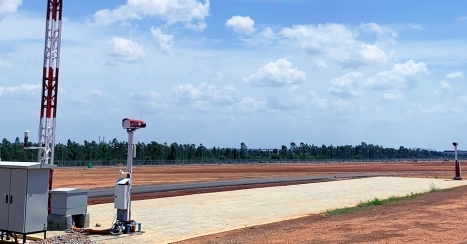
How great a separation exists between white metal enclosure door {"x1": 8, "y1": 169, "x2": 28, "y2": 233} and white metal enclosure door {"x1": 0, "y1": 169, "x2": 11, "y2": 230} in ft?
0.41

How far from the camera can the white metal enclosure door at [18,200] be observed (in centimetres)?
1177

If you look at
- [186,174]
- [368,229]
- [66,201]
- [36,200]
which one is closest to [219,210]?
[66,201]

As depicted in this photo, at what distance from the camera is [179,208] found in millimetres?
18703

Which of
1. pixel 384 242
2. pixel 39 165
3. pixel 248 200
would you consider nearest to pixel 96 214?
pixel 39 165

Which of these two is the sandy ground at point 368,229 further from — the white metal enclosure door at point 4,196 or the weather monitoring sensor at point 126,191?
the white metal enclosure door at point 4,196

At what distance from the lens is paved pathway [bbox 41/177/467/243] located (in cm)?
1366

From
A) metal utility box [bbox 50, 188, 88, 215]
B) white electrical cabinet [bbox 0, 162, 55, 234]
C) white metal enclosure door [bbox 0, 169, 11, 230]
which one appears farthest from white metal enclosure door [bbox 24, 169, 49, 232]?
metal utility box [bbox 50, 188, 88, 215]

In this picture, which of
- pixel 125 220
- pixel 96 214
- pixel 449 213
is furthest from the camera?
pixel 96 214

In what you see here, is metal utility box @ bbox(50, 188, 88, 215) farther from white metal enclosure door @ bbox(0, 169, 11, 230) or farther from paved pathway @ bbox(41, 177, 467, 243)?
white metal enclosure door @ bbox(0, 169, 11, 230)

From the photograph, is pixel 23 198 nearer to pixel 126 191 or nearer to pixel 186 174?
pixel 126 191

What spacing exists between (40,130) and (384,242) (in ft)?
31.9

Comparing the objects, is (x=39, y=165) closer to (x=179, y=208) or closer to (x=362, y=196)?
(x=179, y=208)

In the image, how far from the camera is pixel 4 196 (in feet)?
39.7

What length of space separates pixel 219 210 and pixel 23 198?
7.92 metres
